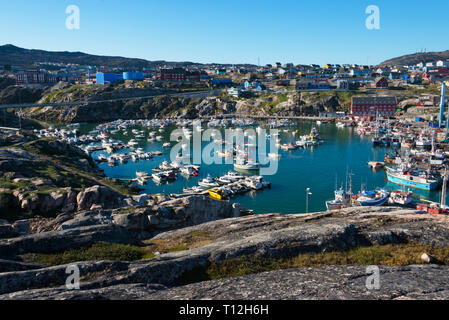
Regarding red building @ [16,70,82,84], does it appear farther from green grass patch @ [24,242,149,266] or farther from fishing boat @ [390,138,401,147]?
green grass patch @ [24,242,149,266]

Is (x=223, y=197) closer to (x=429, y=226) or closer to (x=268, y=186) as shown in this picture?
(x=268, y=186)

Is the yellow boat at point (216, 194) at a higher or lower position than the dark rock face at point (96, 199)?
lower

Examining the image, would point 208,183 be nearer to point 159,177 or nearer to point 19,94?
point 159,177

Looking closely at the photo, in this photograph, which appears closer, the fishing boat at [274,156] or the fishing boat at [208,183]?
the fishing boat at [208,183]

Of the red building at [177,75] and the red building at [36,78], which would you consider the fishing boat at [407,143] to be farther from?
the red building at [36,78]

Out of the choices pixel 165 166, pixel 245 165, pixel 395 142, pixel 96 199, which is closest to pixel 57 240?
pixel 96 199

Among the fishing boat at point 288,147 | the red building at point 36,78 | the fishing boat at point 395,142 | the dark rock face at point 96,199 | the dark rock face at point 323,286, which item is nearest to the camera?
the dark rock face at point 323,286

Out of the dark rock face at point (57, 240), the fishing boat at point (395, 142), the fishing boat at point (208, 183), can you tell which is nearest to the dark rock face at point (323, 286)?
the dark rock face at point (57, 240)
